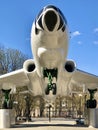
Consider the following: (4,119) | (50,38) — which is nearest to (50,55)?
(50,38)

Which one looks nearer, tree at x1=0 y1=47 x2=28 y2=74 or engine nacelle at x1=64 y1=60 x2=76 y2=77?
engine nacelle at x1=64 y1=60 x2=76 y2=77

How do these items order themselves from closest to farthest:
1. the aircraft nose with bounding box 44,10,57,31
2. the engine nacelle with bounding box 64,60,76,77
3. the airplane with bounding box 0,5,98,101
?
the aircraft nose with bounding box 44,10,57,31, the airplane with bounding box 0,5,98,101, the engine nacelle with bounding box 64,60,76,77

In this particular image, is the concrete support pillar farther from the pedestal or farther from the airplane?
the pedestal

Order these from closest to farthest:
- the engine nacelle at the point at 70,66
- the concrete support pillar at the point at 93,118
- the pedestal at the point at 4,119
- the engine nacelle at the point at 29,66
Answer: the engine nacelle at the point at 70,66 < the engine nacelle at the point at 29,66 < the pedestal at the point at 4,119 < the concrete support pillar at the point at 93,118

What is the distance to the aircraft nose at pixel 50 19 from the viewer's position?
15.4 metres

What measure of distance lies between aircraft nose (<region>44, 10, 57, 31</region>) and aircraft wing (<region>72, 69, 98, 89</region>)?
24.5ft

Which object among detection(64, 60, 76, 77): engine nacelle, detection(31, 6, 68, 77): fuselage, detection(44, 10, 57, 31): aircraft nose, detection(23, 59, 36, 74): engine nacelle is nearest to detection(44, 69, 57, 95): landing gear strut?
detection(31, 6, 68, 77): fuselage

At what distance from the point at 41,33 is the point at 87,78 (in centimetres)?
822

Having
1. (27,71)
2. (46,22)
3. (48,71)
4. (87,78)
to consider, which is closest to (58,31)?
(46,22)

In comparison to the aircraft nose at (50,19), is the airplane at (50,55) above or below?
below

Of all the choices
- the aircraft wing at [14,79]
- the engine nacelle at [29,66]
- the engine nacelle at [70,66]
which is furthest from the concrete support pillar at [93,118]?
the engine nacelle at [29,66]

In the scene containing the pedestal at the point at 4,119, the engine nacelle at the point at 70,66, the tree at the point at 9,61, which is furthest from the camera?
the tree at the point at 9,61

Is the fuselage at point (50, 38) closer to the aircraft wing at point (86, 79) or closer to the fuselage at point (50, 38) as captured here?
the fuselage at point (50, 38)

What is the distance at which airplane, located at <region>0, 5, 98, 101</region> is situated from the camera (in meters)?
15.7
